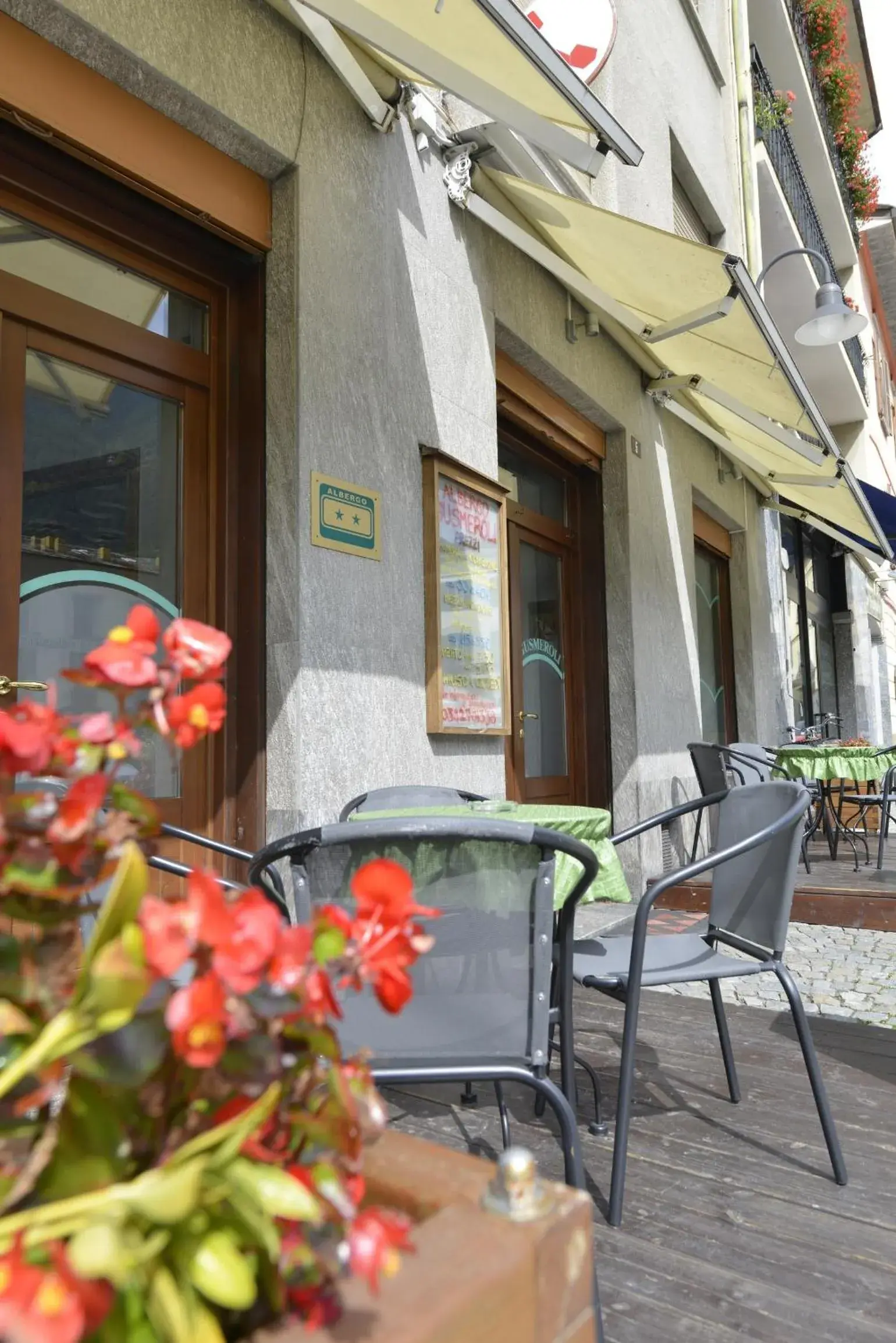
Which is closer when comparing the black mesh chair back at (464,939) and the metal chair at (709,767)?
the black mesh chair back at (464,939)

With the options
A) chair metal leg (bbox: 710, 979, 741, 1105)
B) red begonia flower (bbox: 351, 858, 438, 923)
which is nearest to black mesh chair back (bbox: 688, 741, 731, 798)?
chair metal leg (bbox: 710, 979, 741, 1105)

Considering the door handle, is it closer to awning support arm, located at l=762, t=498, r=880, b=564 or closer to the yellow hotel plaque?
the yellow hotel plaque

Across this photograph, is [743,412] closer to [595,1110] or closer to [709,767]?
[709,767]

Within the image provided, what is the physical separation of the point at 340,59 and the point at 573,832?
3125 millimetres

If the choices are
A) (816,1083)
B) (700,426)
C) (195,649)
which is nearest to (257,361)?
(816,1083)

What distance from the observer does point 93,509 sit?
299 cm

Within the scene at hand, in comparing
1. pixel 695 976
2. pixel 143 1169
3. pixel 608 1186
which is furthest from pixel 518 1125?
pixel 143 1169

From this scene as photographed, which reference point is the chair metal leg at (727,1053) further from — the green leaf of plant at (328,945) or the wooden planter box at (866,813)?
the wooden planter box at (866,813)

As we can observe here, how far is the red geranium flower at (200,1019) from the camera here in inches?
18.4

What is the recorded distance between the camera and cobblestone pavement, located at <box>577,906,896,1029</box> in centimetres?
355

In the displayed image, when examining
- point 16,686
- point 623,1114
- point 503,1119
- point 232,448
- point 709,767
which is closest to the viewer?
point 623,1114

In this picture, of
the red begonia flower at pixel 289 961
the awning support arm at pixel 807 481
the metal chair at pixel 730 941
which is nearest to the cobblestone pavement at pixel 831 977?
the metal chair at pixel 730 941

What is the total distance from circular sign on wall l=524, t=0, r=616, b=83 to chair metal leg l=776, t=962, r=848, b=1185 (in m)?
5.75

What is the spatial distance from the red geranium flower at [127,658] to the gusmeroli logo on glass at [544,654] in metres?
5.55
